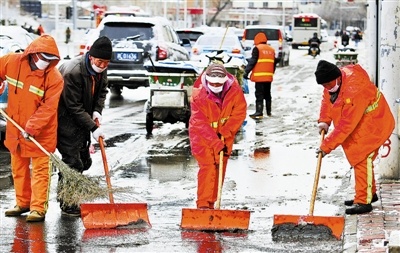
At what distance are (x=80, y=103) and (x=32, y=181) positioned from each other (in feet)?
2.82

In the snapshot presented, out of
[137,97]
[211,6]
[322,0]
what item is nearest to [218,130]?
[137,97]

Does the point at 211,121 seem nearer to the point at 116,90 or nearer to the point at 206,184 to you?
the point at 206,184

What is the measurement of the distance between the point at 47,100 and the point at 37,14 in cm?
7452

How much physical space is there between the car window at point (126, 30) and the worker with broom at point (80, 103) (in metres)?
12.5

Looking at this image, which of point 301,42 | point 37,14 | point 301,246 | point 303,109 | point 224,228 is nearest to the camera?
point 301,246

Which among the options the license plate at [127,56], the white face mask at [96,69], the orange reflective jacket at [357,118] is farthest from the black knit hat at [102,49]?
the license plate at [127,56]

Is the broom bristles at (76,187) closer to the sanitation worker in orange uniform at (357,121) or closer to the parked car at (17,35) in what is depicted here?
the sanitation worker in orange uniform at (357,121)

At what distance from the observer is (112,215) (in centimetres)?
896

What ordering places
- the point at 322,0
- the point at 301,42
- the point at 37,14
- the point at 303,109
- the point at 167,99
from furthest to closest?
the point at 322,0, the point at 37,14, the point at 301,42, the point at 303,109, the point at 167,99

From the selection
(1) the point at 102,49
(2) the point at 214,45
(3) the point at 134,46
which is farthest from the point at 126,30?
(1) the point at 102,49

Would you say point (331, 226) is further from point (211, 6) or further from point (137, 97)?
point (211, 6)

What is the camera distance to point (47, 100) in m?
9.22

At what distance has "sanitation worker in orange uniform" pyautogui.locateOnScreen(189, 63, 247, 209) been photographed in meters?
9.33

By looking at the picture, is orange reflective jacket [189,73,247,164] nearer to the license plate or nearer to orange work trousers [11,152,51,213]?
orange work trousers [11,152,51,213]
